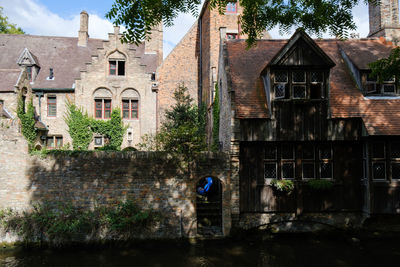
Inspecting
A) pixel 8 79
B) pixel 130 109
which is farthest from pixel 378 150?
pixel 8 79

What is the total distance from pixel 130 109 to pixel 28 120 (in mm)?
6833

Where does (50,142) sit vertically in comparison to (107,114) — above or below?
below

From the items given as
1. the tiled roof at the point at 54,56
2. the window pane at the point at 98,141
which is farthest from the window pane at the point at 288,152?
the tiled roof at the point at 54,56

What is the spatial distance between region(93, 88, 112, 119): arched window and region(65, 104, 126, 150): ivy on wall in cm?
82

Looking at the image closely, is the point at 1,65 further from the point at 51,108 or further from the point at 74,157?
the point at 74,157

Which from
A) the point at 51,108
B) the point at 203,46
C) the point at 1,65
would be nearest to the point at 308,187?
the point at 203,46

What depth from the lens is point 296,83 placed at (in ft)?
38.5

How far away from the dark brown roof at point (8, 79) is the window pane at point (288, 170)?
17.4 metres

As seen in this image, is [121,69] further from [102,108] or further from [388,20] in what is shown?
[388,20]

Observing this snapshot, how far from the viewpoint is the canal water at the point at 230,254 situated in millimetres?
9266

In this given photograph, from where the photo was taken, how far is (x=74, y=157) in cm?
1118

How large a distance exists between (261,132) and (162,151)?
160 inches

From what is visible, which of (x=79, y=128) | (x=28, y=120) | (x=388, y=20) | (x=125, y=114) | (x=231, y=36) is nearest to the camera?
(x=388, y=20)

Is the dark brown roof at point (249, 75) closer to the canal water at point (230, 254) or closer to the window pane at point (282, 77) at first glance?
the window pane at point (282, 77)
